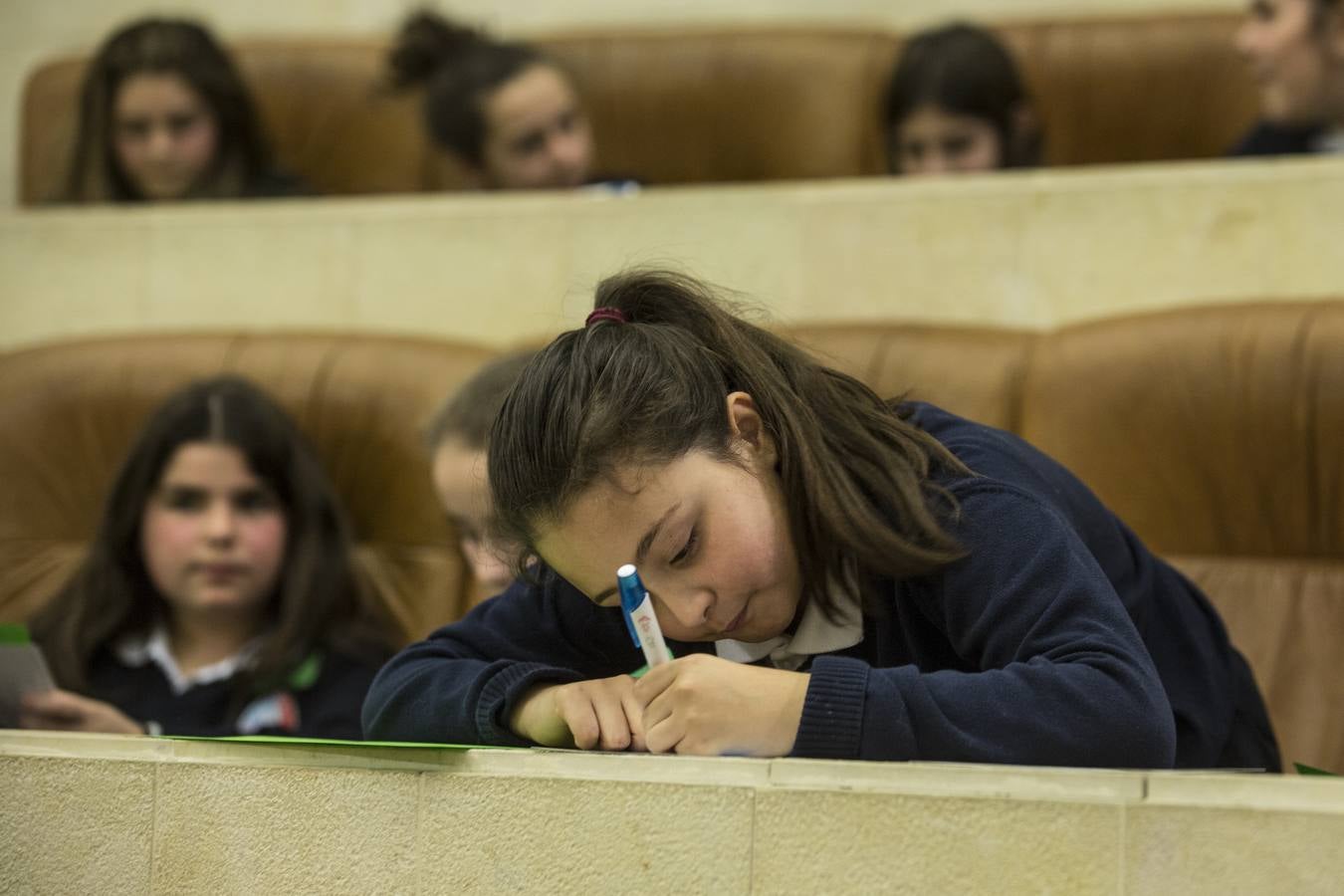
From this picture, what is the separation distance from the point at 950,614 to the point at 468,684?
35 centimetres

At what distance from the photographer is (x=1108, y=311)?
2.22 metres

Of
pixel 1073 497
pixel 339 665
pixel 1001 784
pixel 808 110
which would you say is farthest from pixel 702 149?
pixel 1001 784

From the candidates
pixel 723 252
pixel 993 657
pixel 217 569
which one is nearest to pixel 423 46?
pixel 723 252

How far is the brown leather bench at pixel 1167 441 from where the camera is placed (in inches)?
70.7

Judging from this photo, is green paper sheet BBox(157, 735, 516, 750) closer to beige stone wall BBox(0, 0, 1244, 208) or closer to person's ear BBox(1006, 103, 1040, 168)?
person's ear BBox(1006, 103, 1040, 168)

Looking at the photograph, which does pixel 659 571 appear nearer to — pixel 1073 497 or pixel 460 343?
pixel 1073 497

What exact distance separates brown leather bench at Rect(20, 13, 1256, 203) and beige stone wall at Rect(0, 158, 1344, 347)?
0.44 meters

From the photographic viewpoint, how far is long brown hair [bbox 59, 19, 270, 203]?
9.41ft

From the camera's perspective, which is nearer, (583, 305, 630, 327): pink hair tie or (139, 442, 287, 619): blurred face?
(583, 305, 630, 327): pink hair tie

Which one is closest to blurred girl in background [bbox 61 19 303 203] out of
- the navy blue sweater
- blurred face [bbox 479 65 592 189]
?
blurred face [bbox 479 65 592 189]

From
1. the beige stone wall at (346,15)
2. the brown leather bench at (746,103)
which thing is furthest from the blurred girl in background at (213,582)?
the beige stone wall at (346,15)

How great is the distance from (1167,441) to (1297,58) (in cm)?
97

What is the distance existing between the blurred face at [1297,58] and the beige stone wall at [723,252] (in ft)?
1.08

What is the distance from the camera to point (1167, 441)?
6.09ft
